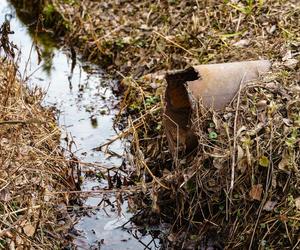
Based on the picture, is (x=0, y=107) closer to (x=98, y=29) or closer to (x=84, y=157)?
(x=84, y=157)

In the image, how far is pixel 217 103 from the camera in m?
4.23

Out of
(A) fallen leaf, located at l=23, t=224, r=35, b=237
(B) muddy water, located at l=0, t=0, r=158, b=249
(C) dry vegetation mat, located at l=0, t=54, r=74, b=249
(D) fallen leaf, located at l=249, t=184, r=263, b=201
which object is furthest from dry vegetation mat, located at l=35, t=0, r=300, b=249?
(A) fallen leaf, located at l=23, t=224, r=35, b=237

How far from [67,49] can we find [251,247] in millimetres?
4058

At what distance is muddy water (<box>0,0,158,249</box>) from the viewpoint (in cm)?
425

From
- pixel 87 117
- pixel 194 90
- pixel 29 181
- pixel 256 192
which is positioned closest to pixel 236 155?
pixel 256 192

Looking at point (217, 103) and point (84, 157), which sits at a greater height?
point (217, 103)

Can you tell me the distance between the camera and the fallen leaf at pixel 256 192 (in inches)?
149

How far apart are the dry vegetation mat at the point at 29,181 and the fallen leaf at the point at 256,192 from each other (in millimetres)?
1371

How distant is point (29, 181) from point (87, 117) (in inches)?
73.7

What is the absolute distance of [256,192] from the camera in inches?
149

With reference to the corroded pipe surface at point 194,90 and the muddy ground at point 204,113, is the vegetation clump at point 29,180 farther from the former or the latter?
the corroded pipe surface at point 194,90

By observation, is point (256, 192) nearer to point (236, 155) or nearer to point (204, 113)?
point (236, 155)

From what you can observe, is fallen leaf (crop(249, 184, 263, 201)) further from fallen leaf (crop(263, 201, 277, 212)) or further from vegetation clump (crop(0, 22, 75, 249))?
vegetation clump (crop(0, 22, 75, 249))

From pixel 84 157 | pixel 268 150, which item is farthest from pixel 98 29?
pixel 268 150
